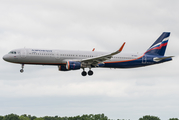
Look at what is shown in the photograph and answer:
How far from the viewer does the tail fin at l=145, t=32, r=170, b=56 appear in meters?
85.8

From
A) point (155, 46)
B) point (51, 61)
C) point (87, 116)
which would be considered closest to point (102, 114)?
point (87, 116)

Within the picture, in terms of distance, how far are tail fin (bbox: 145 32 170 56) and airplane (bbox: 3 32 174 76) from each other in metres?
0.11

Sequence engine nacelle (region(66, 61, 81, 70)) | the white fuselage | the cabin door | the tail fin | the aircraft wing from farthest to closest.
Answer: the tail fin < the aircraft wing < engine nacelle (region(66, 61, 81, 70)) < the white fuselage < the cabin door

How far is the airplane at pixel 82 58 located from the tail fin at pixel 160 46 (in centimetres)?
11

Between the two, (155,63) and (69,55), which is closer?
(69,55)

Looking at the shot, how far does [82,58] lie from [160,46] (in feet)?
65.0

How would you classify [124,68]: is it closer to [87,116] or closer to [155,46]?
[155,46]

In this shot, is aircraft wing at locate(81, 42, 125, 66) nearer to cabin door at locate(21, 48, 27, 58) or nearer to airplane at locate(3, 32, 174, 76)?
airplane at locate(3, 32, 174, 76)

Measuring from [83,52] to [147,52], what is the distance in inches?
629

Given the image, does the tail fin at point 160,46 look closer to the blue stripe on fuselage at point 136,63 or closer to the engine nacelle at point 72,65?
the blue stripe on fuselage at point 136,63

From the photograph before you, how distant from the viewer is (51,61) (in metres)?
74.5

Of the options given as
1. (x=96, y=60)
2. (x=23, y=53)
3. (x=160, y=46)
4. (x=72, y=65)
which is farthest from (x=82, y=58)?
(x=160, y=46)

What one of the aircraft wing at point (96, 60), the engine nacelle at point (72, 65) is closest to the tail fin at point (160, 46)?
the aircraft wing at point (96, 60)

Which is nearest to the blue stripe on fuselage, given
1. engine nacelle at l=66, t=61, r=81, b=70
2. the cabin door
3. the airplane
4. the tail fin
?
the airplane
